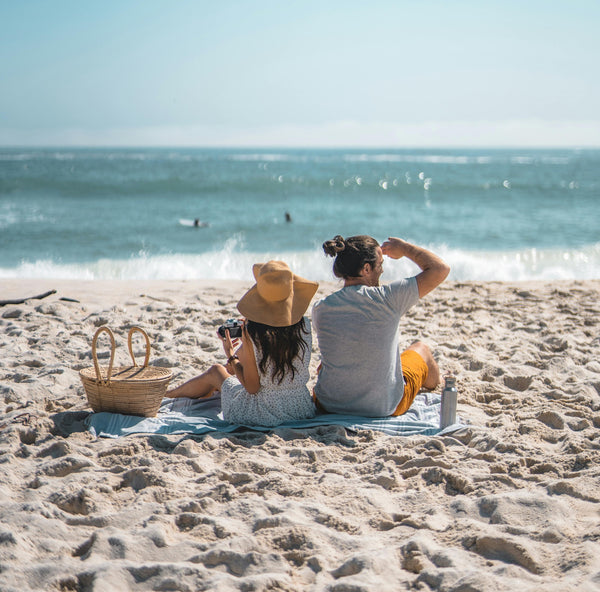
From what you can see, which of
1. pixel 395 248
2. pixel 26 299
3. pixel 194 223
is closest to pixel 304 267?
pixel 26 299

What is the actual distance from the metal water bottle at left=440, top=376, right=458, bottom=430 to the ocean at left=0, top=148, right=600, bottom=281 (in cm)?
575

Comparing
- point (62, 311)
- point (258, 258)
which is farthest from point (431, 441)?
point (258, 258)

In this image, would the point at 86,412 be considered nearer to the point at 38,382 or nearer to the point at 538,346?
the point at 38,382

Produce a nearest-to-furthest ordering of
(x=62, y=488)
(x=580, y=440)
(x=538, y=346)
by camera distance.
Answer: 1. (x=62, y=488)
2. (x=580, y=440)
3. (x=538, y=346)

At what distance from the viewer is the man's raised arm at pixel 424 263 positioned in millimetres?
3686

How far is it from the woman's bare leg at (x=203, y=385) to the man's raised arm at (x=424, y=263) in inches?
49.5

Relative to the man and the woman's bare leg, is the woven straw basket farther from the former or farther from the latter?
the man

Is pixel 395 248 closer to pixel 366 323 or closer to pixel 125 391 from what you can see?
pixel 366 323

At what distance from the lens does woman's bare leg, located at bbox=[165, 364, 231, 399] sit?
4.11m

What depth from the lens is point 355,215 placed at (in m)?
19.3

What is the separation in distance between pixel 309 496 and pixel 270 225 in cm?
1379

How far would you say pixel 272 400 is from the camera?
381 cm

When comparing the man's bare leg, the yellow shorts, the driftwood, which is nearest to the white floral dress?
the yellow shorts

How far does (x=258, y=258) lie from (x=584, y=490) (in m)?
A: 8.84
